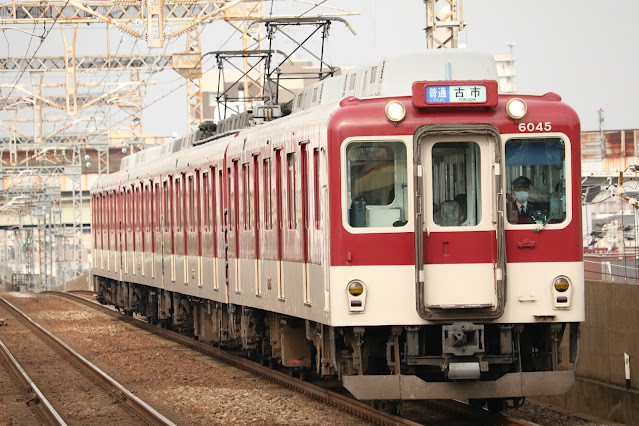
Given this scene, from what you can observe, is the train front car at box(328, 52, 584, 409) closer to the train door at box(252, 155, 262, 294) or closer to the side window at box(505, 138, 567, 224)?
the side window at box(505, 138, 567, 224)

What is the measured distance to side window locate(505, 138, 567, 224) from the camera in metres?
10.7

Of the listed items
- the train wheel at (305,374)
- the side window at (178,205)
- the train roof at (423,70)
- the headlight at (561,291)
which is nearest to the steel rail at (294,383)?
the train wheel at (305,374)

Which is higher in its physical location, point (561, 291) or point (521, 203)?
point (521, 203)

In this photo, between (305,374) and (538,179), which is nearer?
(538,179)

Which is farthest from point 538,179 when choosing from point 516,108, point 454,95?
point 454,95

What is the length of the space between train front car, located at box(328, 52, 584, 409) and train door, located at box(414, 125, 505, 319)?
1cm

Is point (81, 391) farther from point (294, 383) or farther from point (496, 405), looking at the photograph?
point (496, 405)

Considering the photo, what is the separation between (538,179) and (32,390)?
7711 millimetres

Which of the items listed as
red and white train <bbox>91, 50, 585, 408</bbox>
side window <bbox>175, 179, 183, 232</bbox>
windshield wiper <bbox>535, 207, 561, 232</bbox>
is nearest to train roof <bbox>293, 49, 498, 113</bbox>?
red and white train <bbox>91, 50, 585, 408</bbox>

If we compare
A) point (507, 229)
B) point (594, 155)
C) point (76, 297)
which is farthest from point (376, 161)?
point (594, 155)

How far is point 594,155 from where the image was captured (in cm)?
4738

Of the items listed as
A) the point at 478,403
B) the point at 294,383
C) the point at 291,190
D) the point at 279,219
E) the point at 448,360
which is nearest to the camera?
the point at 448,360

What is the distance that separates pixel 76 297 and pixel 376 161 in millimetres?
29259

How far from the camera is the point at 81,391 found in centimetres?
1544
